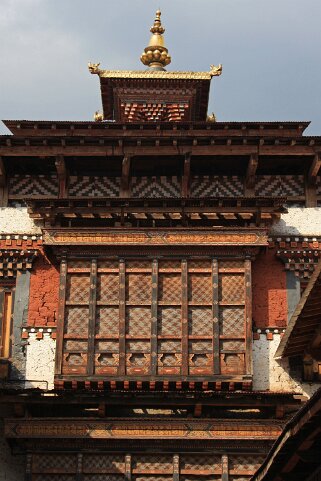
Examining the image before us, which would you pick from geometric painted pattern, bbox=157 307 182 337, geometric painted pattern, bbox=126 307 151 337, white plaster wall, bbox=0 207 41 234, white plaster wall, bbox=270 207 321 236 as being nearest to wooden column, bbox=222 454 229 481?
geometric painted pattern, bbox=157 307 182 337

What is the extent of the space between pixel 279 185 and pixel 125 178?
3.37 metres

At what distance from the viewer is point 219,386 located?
806 inches

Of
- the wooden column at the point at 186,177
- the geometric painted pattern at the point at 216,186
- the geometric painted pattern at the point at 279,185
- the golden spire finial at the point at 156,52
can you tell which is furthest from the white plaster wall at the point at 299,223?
the golden spire finial at the point at 156,52

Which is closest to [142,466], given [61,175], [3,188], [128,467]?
[128,467]

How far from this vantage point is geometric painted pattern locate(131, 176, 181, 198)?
75.6 ft

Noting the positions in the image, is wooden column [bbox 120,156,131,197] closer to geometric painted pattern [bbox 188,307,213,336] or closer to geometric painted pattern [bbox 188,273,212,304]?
geometric painted pattern [bbox 188,273,212,304]

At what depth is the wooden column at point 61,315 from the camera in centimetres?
2070

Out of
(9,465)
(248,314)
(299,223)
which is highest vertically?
(299,223)

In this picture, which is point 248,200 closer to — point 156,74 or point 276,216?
point 276,216

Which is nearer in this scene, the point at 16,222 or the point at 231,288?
the point at 231,288

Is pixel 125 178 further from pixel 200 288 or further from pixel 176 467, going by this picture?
pixel 176 467

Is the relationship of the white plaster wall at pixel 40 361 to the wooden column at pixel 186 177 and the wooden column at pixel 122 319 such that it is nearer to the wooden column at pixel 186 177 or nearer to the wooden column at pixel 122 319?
the wooden column at pixel 122 319

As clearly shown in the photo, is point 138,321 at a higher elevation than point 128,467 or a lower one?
higher

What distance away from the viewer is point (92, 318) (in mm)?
20984
